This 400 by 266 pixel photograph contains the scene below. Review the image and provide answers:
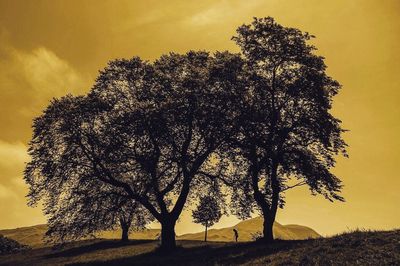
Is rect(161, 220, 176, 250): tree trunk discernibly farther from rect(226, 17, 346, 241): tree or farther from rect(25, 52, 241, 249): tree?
rect(226, 17, 346, 241): tree

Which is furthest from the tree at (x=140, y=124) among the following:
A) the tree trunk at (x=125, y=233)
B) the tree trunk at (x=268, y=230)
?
the tree trunk at (x=125, y=233)

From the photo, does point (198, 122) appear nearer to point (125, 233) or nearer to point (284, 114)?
point (284, 114)

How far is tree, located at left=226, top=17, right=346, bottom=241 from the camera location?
36.3 m

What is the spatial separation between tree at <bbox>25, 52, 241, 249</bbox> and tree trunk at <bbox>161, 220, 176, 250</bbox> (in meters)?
0.10

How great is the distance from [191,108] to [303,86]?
36.2 feet

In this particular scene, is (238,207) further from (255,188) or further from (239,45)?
(239,45)

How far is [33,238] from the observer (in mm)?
127312

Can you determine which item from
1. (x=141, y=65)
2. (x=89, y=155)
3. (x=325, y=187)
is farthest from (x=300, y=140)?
(x=89, y=155)

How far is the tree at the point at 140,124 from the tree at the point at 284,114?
7.61 feet

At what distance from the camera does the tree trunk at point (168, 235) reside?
127ft

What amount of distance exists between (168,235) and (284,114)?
17.0 meters

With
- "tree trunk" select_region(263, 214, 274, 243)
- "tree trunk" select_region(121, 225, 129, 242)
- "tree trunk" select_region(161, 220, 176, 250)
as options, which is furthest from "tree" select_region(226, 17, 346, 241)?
"tree trunk" select_region(121, 225, 129, 242)

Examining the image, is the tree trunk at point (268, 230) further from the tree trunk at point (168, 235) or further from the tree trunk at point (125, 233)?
the tree trunk at point (125, 233)

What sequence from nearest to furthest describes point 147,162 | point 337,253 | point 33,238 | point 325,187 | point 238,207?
point 337,253, point 325,187, point 147,162, point 238,207, point 33,238
